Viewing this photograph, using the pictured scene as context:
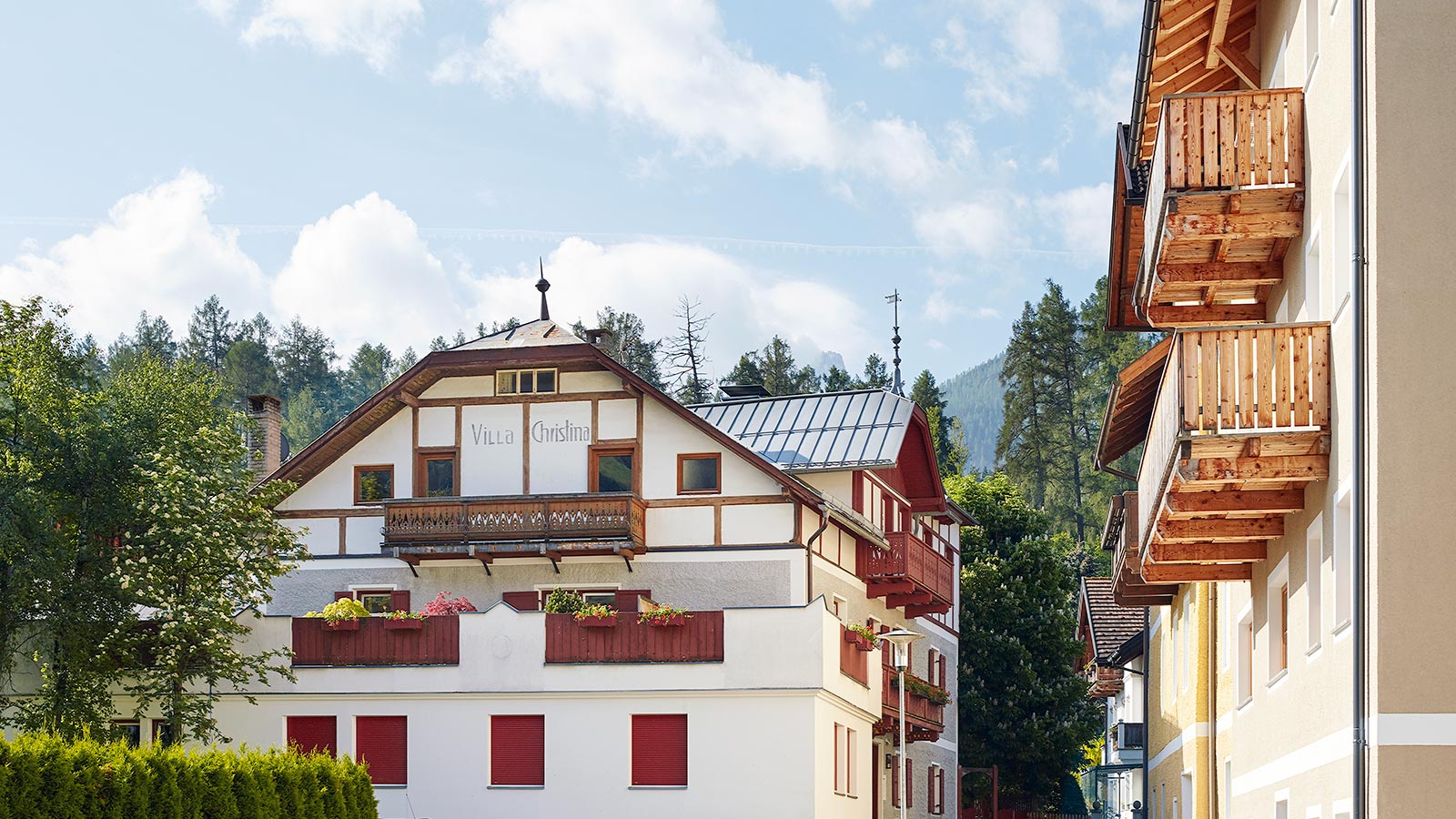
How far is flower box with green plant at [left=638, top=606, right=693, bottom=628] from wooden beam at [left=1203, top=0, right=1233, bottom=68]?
14.6 m

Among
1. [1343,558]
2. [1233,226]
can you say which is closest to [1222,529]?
[1233,226]

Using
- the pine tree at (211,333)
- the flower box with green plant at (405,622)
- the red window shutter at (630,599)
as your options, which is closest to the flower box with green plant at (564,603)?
the red window shutter at (630,599)

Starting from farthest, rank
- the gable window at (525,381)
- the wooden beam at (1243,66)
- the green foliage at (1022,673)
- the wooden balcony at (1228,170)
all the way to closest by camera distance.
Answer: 1. the green foliage at (1022,673)
2. the gable window at (525,381)
3. the wooden beam at (1243,66)
4. the wooden balcony at (1228,170)

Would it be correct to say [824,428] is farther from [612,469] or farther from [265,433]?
[265,433]

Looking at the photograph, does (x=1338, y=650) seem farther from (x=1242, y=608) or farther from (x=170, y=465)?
(x=170, y=465)

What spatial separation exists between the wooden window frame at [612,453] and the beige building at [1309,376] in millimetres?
15122

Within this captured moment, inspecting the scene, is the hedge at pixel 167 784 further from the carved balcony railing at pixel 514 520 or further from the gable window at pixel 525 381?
the gable window at pixel 525 381

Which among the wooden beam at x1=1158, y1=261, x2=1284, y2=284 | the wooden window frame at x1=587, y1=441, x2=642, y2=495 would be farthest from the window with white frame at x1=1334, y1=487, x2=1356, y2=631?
the wooden window frame at x1=587, y1=441, x2=642, y2=495

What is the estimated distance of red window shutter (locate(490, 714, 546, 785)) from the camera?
107 feet

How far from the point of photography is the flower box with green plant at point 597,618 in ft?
106

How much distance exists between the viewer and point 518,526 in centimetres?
3525

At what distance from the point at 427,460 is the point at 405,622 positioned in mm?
5084

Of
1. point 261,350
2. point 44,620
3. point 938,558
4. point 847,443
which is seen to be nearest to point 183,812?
point 44,620

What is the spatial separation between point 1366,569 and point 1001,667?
147 feet
